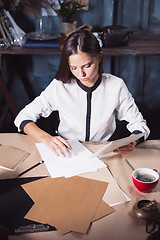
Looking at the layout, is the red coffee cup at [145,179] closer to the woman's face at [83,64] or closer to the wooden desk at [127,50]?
the woman's face at [83,64]

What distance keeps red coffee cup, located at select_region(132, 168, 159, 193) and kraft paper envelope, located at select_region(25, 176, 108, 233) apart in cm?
12

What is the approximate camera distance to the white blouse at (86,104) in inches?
64.0

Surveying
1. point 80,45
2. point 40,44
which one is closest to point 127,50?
point 40,44

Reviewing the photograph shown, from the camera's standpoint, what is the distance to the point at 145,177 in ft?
3.57

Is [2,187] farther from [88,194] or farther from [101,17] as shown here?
[101,17]

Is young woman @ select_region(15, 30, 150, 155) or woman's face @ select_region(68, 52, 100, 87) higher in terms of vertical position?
woman's face @ select_region(68, 52, 100, 87)

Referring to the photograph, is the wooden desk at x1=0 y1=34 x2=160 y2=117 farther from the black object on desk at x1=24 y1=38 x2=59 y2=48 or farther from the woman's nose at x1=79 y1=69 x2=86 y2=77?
the woman's nose at x1=79 y1=69 x2=86 y2=77

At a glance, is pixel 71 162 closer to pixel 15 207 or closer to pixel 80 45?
pixel 15 207

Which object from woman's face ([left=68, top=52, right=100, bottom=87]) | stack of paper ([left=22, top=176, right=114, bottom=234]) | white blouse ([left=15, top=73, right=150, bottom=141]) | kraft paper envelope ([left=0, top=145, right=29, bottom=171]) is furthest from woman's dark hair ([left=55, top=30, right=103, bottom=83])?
stack of paper ([left=22, top=176, right=114, bottom=234])

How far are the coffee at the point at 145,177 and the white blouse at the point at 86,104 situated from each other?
532 millimetres

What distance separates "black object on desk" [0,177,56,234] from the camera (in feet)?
2.98

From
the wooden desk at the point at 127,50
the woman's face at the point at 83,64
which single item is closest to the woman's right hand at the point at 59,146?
the woman's face at the point at 83,64

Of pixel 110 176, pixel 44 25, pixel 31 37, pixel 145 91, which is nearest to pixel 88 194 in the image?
pixel 110 176

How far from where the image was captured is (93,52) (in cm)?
142
